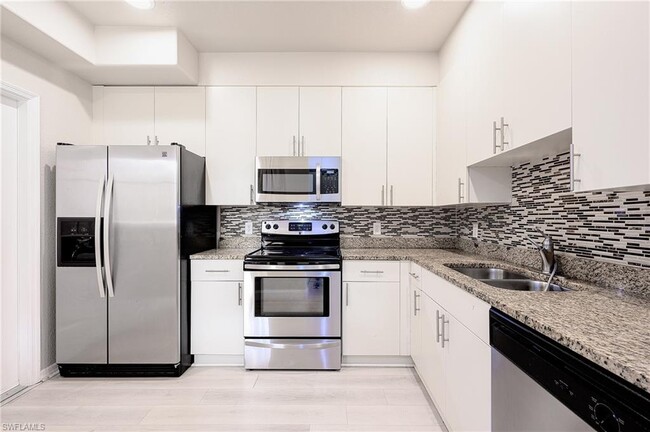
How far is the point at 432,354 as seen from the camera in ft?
6.58

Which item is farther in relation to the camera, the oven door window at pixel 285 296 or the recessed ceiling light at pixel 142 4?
the oven door window at pixel 285 296

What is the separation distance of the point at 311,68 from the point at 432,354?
2.38m

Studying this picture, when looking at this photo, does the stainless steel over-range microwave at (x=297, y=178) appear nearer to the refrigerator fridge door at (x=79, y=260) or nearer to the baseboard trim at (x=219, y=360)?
the refrigerator fridge door at (x=79, y=260)

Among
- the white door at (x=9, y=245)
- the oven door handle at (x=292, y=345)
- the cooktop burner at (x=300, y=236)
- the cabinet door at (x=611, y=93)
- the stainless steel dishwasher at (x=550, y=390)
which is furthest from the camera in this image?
the cooktop burner at (x=300, y=236)

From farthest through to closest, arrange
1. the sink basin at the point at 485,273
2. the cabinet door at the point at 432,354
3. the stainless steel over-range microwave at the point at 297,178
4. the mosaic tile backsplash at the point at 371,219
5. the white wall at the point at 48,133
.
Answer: the mosaic tile backsplash at the point at 371,219
the stainless steel over-range microwave at the point at 297,178
the white wall at the point at 48,133
the sink basin at the point at 485,273
the cabinet door at the point at 432,354

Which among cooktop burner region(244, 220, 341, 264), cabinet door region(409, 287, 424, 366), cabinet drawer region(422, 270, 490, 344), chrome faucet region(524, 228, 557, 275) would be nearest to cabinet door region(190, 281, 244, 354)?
cooktop burner region(244, 220, 341, 264)

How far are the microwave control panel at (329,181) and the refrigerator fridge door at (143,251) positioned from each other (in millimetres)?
1116

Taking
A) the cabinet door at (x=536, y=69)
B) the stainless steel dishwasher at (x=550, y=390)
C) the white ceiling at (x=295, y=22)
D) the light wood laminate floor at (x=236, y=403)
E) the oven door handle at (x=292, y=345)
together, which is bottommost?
the light wood laminate floor at (x=236, y=403)

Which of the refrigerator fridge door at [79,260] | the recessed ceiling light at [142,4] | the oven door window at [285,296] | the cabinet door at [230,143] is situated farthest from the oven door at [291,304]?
the recessed ceiling light at [142,4]

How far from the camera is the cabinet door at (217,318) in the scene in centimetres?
263

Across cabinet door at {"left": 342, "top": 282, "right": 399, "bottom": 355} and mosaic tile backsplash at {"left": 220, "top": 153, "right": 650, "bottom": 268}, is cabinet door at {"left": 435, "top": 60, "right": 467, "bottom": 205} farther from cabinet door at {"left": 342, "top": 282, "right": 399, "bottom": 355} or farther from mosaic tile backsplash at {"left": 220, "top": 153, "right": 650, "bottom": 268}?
cabinet door at {"left": 342, "top": 282, "right": 399, "bottom": 355}

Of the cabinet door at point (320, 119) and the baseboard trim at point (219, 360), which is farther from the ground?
the cabinet door at point (320, 119)

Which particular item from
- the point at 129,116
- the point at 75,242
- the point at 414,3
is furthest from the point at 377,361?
the point at 129,116

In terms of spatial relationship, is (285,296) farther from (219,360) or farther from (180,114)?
(180,114)
